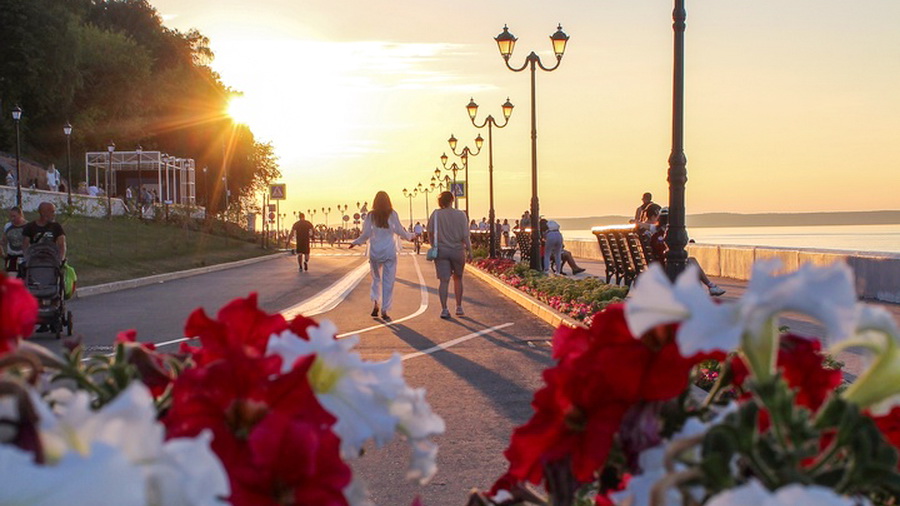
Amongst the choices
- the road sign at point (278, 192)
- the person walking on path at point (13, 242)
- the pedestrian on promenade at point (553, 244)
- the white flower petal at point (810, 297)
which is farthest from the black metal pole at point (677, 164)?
the road sign at point (278, 192)

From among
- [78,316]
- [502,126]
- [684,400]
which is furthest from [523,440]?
[502,126]

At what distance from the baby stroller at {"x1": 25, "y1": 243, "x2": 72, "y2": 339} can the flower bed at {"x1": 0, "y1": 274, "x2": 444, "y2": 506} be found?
1274 centimetres

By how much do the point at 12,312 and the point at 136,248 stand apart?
37623mm

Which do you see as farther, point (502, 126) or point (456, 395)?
point (502, 126)

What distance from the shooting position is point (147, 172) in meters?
74.6

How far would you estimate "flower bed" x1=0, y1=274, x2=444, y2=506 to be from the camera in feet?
2.44

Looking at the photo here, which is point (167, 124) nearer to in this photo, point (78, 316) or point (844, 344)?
point (78, 316)

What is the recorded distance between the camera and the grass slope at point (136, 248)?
28.6 m

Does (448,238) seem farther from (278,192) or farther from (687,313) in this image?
(278,192)

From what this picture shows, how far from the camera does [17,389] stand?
84 centimetres

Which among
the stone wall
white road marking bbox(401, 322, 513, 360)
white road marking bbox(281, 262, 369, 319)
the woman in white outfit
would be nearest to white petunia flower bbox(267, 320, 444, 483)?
white road marking bbox(401, 322, 513, 360)

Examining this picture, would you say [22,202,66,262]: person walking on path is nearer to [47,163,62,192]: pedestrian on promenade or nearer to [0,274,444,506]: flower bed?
[0,274,444,506]: flower bed

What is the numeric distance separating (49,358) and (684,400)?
0.70 meters

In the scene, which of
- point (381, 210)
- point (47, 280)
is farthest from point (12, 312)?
point (381, 210)
